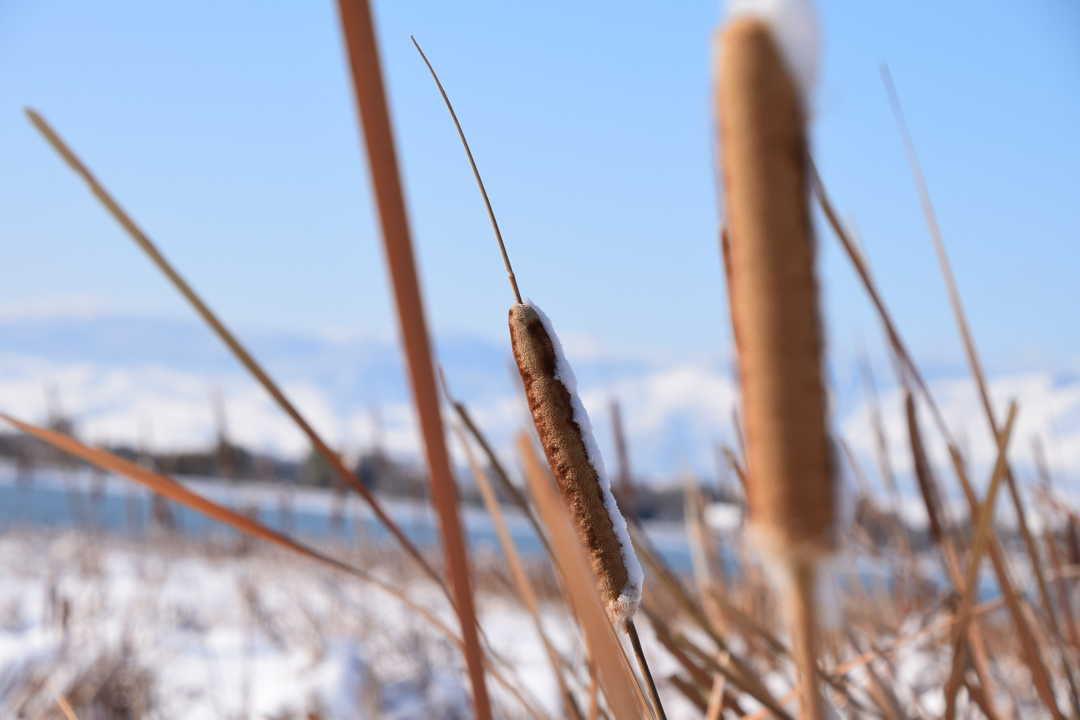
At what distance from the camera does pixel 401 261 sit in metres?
0.13

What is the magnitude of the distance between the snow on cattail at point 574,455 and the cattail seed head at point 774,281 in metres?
0.08

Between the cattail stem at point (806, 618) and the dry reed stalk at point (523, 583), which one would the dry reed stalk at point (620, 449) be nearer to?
the dry reed stalk at point (523, 583)

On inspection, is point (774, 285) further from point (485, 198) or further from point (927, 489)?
point (927, 489)

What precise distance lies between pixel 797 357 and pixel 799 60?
0.04 meters

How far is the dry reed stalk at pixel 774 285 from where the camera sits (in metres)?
0.10

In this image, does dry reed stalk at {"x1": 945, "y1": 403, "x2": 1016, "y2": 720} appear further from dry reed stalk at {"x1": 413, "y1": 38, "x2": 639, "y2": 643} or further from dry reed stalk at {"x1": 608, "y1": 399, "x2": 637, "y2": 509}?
dry reed stalk at {"x1": 608, "y1": 399, "x2": 637, "y2": 509}

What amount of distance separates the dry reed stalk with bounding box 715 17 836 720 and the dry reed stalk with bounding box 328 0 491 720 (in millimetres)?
58

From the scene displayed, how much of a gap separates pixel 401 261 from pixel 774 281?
0.22 ft

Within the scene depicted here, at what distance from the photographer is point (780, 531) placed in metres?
0.11

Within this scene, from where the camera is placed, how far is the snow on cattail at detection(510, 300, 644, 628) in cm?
19

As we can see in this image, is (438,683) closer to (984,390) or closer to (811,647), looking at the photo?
(984,390)

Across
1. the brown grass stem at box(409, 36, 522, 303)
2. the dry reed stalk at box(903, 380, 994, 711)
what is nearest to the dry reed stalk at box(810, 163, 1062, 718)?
the dry reed stalk at box(903, 380, 994, 711)

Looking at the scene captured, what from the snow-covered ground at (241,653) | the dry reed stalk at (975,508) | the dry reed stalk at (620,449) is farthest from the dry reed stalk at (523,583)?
the dry reed stalk at (620,449)

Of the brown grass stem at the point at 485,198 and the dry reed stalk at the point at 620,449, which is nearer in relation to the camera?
the brown grass stem at the point at 485,198
